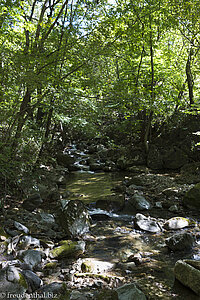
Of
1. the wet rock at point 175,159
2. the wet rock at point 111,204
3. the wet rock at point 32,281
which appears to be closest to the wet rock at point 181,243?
the wet rock at point 32,281

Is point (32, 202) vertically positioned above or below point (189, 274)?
above

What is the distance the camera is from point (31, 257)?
3.65m

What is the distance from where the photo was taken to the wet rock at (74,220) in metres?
4.96

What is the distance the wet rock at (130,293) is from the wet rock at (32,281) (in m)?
1.10

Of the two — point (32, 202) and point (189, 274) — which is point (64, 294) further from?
point (32, 202)

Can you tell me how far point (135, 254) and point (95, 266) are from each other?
2.86 ft

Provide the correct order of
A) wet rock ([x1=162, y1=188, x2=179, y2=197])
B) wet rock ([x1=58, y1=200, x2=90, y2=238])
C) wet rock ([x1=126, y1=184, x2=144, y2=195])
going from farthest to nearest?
wet rock ([x1=126, y1=184, x2=144, y2=195]) < wet rock ([x1=162, y1=188, x2=179, y2=197]) < wet rock ([x1=58, y1=200, x2=90, y2=238])

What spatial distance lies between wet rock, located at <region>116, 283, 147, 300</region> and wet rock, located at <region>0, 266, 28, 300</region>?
4.06 ft

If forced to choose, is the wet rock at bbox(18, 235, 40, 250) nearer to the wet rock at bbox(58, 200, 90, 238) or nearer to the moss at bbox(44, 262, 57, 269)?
the moss at bbox(44, 262, 57, 269)

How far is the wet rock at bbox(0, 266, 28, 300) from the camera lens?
2.65 meters

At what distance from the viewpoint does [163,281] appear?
3.35m

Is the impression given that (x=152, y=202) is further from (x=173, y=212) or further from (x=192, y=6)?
(x=192, y=6)

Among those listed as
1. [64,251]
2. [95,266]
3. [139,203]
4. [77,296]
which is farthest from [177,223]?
[77,296]

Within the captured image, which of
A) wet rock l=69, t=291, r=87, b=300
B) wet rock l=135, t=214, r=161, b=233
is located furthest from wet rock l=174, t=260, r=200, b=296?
wet rock l=135, t=214, r=161, b=233
